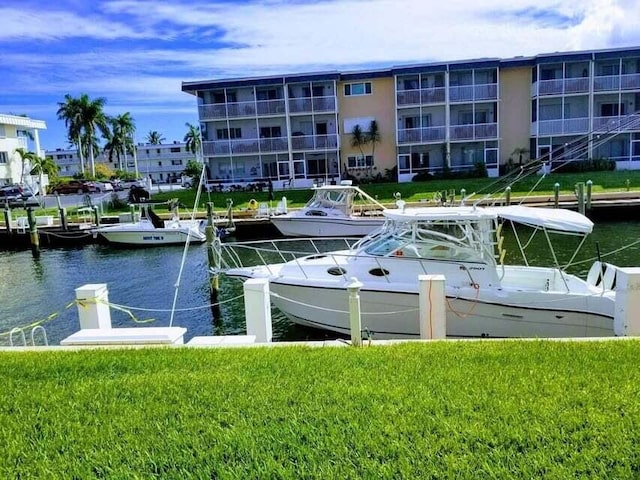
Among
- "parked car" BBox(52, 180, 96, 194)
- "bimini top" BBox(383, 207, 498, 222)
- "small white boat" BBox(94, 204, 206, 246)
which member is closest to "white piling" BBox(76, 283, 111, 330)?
"bimini top" BBox(383, 207, 498, 222)

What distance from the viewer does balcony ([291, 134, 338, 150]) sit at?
43.7 m

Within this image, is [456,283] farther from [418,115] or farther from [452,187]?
[418,115]

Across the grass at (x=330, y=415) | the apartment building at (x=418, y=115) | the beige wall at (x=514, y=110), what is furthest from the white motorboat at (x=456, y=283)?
the beige wall at (x=514, y=110)

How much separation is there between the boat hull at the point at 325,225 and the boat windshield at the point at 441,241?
1384 cm

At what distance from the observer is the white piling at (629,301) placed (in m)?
7.93

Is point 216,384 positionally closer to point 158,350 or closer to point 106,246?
point 158,350

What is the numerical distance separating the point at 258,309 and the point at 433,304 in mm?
2753

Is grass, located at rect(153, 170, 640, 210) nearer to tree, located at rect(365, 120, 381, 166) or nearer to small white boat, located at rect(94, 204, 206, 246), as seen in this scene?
tree, located at rect(365, 120, 381, 166)

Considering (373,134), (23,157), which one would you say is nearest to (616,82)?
(373,134)

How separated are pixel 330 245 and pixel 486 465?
21.7 metres

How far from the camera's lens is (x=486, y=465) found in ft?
12.1

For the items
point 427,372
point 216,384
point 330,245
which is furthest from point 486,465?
point 330,245

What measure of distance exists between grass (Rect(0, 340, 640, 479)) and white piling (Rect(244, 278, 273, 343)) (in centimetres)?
202

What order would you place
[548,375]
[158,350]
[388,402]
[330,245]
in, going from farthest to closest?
[330,245] → [158,350] → [548,375] → [388,402]
